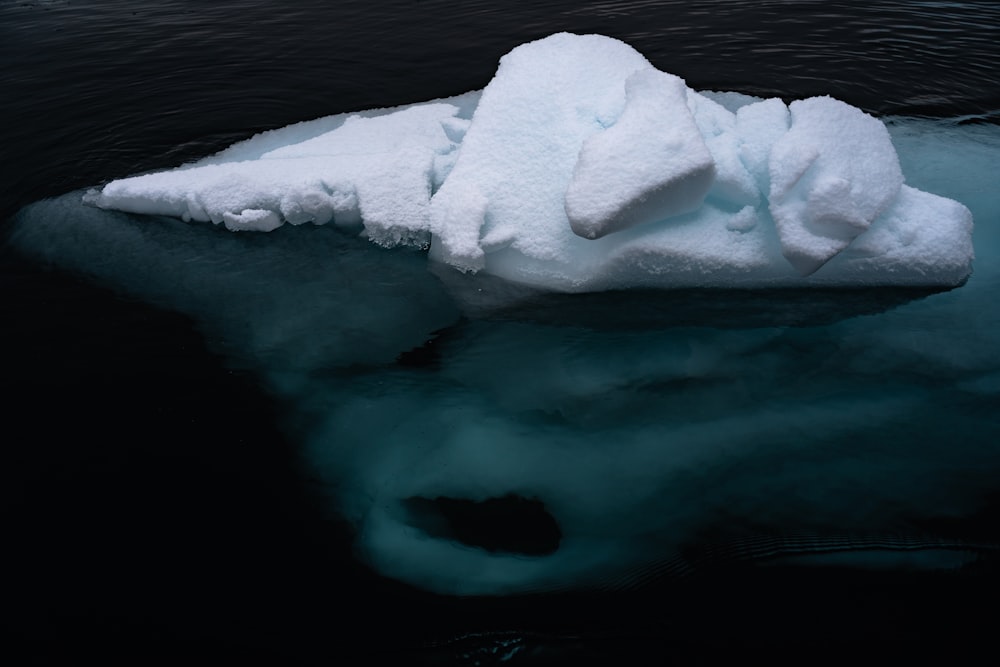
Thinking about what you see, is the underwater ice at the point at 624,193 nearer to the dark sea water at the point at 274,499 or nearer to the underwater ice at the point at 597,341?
the underwater ice at the point at 597,341

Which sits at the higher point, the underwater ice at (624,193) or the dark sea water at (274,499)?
the underwater ice at (624,193)

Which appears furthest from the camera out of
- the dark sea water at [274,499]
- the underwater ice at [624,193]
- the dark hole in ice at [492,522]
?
the underwater ice at [624,193]

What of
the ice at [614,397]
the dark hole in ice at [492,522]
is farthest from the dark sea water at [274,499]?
the dark hole in ice at [492,522]

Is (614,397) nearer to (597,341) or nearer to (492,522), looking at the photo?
(597,341)

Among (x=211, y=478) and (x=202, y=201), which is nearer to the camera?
(x=211, y=478)

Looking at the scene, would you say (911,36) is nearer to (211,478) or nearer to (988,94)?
(988,94)

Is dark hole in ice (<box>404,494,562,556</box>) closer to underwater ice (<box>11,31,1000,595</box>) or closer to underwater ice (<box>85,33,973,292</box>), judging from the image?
underwater ice (<box>11,31,1000,595</box>)

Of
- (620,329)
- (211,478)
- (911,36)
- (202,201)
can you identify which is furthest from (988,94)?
(211,478)
